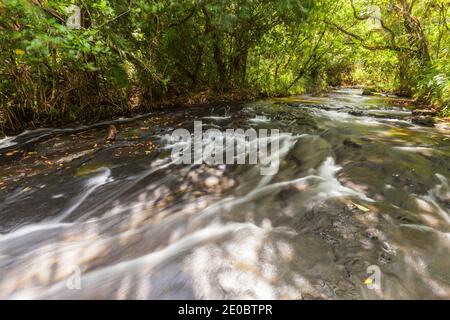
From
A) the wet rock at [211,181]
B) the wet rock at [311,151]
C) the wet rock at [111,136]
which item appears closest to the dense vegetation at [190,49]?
the wet rock at [111,136]

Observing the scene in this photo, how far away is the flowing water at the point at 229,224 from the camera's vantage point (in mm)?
1734

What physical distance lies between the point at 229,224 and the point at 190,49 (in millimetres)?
7281

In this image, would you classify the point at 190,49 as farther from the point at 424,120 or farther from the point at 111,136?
the point at 424,120

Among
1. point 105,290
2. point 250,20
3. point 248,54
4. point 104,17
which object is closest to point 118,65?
point 104,17

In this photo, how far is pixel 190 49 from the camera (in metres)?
8.26

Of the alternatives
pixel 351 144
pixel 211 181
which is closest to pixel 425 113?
pixel 351 144

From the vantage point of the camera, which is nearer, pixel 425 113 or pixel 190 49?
pixel 425 113

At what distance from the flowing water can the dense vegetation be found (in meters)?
1.75

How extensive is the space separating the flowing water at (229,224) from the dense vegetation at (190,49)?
175 centimetres

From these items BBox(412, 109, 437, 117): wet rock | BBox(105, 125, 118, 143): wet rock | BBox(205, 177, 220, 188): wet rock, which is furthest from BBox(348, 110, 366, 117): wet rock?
BBox(105, 125, 118, 143): wet rock

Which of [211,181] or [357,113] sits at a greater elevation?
[357,113]

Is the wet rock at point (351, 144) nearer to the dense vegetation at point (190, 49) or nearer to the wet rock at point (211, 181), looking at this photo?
the wet rock at point (211, 181)

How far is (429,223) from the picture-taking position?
2.20m

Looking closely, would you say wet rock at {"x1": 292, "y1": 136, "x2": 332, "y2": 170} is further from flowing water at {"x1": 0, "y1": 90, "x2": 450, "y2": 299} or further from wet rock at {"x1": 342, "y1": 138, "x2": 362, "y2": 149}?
wet rock at {"x1": 342, "y1": 138, "x2": 362, "y2": 149}
